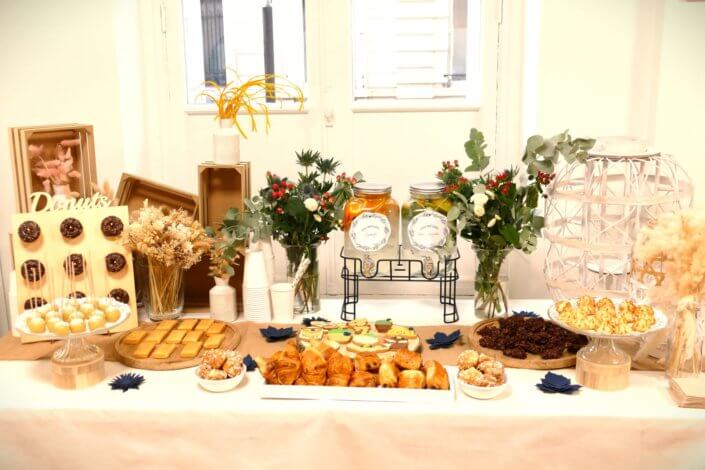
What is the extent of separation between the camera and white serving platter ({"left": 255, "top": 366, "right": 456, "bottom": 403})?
4.61 feet

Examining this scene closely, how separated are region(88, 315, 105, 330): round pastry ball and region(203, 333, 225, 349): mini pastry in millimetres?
257

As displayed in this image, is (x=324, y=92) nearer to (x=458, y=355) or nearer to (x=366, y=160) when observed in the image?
(x=366, y=160)

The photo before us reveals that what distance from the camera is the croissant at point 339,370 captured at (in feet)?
4.72

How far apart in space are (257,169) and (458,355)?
1029 millimetres

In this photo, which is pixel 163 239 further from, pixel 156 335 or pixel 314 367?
pixel 314 367

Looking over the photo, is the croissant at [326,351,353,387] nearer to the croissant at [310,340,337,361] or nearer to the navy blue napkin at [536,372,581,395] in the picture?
the croissant at [310,340,337,361]

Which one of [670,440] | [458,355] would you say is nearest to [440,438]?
[458,355]

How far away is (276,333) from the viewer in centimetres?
173

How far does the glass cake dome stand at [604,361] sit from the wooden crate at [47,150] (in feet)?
4.26

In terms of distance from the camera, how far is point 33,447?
1.41 meters

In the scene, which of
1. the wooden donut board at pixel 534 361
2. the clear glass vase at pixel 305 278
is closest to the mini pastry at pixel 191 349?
the clear glass vase at pixel 305 278

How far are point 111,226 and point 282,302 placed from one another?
48 centimetres

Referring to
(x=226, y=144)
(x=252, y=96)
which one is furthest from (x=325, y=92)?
(x=226, y=144)

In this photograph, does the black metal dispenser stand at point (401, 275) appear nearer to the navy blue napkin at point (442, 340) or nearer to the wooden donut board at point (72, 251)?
the navy blue napkin at point (442, 340)
